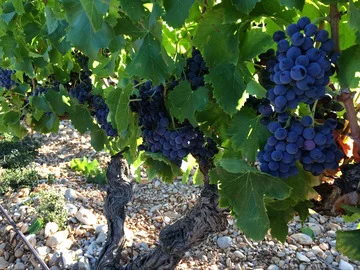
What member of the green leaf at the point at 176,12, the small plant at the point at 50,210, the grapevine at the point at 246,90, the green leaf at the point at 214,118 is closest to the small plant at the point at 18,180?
the small plant at the point at 50,210

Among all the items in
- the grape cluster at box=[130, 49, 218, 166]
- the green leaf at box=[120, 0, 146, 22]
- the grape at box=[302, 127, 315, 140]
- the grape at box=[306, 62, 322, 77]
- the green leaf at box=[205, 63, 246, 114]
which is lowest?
the grape cluster at box=[130, 49, 218, 166]

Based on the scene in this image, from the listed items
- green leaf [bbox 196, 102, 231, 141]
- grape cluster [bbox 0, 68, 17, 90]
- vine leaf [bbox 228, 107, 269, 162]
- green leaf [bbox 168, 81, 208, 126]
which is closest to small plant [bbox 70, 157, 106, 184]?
grape cluster [bbox 0, 68, 17, 90]

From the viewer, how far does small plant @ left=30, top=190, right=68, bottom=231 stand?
3.84 meters

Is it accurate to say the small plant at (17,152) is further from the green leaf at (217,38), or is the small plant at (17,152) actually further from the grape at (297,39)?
the grape at (297,39)

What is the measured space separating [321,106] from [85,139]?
220 inches

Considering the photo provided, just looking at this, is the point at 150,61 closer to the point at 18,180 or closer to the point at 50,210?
the point at 50,210

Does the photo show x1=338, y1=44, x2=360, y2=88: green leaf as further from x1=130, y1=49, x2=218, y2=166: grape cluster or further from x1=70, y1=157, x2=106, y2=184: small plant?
x1=70, y1=157, x2=106, y2=184: small plant

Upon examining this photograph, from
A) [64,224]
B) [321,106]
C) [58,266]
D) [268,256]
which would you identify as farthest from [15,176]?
[321,106]

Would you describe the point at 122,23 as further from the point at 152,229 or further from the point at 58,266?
the point at 152,229

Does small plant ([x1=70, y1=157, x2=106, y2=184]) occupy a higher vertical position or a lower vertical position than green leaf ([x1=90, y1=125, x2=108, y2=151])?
lower

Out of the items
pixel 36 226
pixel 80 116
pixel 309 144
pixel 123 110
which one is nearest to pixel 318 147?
pixel 309 144

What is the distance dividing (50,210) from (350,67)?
3.46 m

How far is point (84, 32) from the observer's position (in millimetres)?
1277

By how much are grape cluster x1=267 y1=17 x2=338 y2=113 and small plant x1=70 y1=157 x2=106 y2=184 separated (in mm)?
4085
